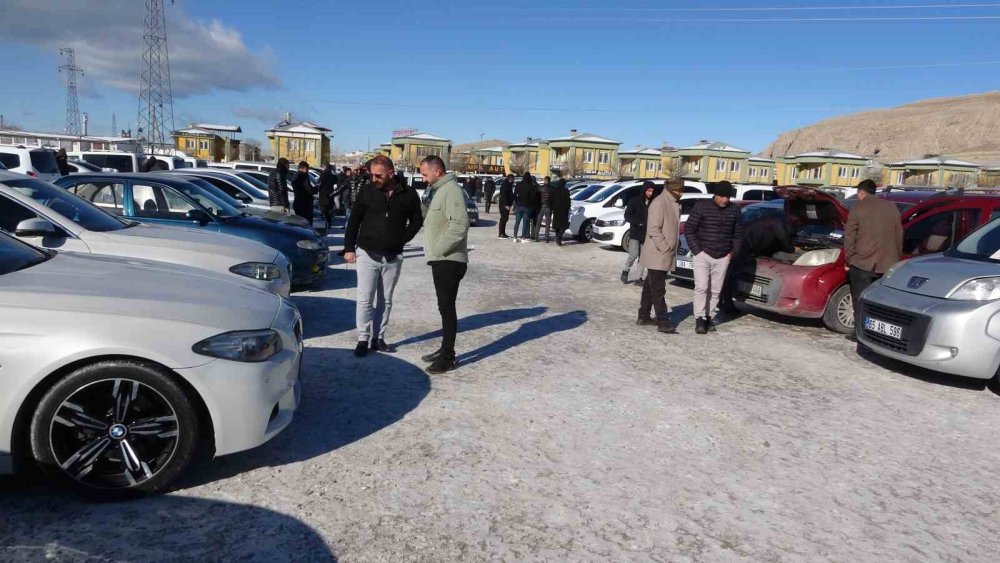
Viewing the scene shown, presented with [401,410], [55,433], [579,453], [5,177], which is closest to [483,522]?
[579,453]

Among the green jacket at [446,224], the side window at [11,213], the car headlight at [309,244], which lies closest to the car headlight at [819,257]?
the green jacket at [446,224]

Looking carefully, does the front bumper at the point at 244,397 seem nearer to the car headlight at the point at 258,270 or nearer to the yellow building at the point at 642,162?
the car headlight at the point at 258,270

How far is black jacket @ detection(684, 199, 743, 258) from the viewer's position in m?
7.32

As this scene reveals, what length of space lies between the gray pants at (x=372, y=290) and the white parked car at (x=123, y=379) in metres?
2.23

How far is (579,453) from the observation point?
4.18 m

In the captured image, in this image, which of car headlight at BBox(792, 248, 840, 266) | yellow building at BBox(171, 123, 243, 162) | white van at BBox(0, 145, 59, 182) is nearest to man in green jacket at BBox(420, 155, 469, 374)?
car headlight at BBox(792, 248, 840, 266)

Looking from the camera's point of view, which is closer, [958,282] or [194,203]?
[958,282]

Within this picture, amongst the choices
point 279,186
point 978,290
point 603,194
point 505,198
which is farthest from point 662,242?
point 603,194

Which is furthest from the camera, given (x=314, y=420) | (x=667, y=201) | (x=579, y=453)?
(x=667, y=201)

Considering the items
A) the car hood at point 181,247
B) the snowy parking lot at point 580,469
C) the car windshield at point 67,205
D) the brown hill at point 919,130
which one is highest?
the brown hill at point 919,130

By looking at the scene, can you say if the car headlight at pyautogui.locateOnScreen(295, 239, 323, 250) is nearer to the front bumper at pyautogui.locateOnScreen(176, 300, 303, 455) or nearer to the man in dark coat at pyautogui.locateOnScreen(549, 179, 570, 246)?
the front bumper at pyautogui.locateOnScreen(176, 300, 303, 455)

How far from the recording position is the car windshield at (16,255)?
362 centimetres

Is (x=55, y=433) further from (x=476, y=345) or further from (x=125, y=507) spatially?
(x=476, y=345)

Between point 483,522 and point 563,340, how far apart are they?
3.95 m
